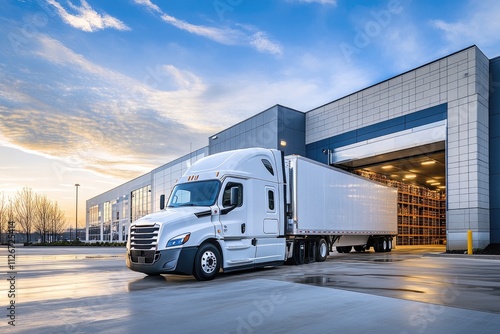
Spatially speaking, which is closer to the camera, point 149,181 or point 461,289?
point 461,289

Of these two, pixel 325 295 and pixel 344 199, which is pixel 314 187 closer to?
pixel 344 199

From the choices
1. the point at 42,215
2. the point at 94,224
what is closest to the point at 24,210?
the point at 42,215

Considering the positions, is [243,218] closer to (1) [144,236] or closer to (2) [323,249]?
(1) [144,236]

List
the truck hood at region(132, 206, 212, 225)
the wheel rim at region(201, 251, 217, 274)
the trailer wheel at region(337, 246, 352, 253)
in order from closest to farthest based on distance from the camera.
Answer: the truck hood at region(132, 206, 212, 225) → the wheel rim at region(201, 251, 217, 274) → the trailer wheel at region(337, 246, 352, 253)

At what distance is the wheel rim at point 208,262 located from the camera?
11.0 meters

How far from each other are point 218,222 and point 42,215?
58340 millimetres

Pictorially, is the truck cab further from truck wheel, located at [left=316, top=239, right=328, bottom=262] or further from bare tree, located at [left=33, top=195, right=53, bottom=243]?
bare tree, located at [left=33, top=195, right=53, bottom=243]

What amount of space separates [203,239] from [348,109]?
2339cm

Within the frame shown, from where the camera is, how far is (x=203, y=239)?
36.2 ft

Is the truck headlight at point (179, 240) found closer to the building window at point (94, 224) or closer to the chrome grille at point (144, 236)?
→ the chrome grille at point (144, 236)

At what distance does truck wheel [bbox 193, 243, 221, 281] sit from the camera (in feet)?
35.5

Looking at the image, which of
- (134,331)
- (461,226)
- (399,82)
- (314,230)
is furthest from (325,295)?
(399,82)

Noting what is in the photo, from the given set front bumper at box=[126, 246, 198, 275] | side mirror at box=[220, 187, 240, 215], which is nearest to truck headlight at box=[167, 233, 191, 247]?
front bumper at box=[126, 246, 198, 275]

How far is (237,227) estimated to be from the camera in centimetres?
1222
